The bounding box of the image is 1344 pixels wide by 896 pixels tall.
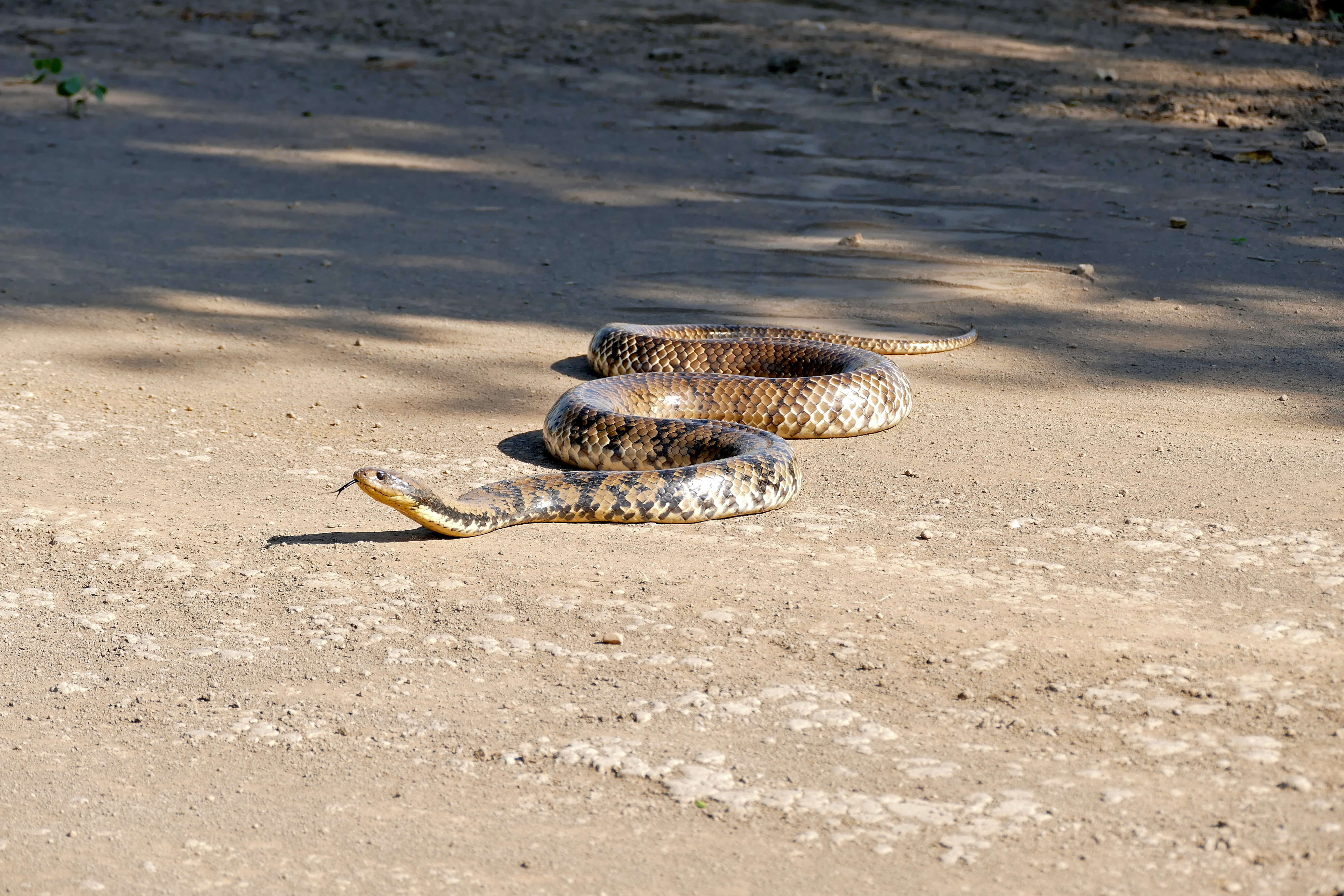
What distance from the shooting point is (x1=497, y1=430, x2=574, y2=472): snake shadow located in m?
6.46

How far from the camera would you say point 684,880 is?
3.22 m

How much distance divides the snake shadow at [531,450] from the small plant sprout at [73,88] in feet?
27.5

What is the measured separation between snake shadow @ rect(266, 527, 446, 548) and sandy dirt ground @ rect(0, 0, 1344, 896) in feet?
0.10

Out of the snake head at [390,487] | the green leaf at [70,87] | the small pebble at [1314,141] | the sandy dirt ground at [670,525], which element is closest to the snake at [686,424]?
the snake head at [390,487]

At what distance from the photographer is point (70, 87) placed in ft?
43.6

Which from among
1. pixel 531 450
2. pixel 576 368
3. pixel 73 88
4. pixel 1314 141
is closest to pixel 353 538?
pixel 531 450

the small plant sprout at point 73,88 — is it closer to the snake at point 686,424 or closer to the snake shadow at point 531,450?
the snake at point 686,424

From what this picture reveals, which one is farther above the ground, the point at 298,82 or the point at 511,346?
the point at 298,82

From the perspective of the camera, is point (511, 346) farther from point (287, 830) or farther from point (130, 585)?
point (287, 830)

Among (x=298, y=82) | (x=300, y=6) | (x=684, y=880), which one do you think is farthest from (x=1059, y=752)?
(x=300, y=6)

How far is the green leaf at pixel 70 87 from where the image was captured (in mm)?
13125

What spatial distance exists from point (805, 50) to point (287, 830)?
548 inches

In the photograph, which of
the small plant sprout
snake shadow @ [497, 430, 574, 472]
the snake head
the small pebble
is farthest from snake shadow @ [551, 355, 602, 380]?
the small pebble

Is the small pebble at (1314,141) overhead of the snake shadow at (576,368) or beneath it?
overhead
